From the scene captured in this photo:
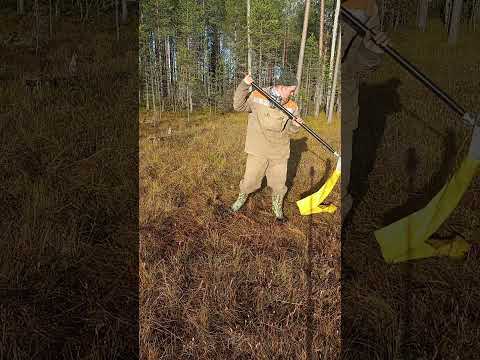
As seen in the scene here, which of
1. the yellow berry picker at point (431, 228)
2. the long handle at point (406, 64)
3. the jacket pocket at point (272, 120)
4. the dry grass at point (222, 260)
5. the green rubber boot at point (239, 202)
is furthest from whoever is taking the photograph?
the green rubber boot at point (239, 202)

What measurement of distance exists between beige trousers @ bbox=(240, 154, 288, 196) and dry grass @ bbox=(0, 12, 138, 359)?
2.95ft

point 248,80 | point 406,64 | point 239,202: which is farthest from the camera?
point 239,202

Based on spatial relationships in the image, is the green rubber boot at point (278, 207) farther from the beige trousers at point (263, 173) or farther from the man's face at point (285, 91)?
the man's face at point (285, 91)

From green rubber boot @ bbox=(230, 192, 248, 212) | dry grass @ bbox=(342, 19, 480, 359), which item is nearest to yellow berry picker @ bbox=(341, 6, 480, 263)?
dry grass @ bbox=(342, 19, 480, 359)

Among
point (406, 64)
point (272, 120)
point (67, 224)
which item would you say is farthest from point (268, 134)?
point (67, 224)

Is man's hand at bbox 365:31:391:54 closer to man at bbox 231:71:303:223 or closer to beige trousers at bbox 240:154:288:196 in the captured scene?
man at bbox 231:71:303:223

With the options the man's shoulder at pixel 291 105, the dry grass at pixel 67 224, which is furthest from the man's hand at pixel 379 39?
the dry grass at pixel 67 224

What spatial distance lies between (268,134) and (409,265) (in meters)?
1.25

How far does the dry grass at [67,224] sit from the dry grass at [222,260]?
0.63ft

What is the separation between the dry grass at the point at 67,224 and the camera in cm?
188

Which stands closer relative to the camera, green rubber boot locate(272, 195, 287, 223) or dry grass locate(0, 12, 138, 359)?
dry grass locate(0, 12, 138, 359)

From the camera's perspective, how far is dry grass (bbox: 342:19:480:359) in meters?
1.85

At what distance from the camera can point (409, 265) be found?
2434 mm

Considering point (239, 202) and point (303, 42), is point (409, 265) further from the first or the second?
point (303, 42)
